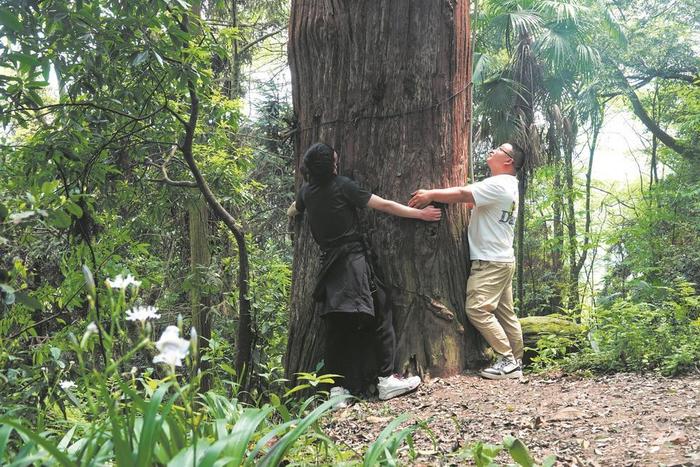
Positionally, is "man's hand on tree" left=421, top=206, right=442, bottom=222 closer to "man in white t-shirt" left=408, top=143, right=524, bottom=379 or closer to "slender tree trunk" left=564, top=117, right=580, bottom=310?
"man in white t-shirt" left=408, top=143, right=524, bottom=379

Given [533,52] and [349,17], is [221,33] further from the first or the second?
[533,52]

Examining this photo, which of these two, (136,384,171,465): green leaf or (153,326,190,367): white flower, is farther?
(136,384,171,465): green leaf

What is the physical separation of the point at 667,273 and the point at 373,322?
1089 centimetres

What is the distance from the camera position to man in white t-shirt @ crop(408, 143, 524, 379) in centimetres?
448

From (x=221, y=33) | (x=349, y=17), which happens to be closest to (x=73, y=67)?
(x=349, y=17)

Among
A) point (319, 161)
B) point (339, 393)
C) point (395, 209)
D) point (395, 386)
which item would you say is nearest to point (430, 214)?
point (395, 209)

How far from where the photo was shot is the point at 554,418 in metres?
3.37

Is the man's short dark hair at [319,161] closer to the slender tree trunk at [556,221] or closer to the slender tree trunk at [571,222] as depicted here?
the slender tree trunk at [556,221]

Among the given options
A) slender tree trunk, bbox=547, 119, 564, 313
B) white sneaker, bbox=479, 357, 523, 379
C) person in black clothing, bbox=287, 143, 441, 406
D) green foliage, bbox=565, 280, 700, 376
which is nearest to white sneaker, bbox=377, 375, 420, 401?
person in black clothing, bbox=287, 143, 441, 406

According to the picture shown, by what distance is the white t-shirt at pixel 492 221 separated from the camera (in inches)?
183

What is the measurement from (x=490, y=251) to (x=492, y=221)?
0.24 meters

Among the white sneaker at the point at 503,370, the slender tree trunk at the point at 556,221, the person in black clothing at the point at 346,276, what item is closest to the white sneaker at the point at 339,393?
the person in black clothing at the point at 346,276

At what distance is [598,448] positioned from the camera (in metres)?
2.83

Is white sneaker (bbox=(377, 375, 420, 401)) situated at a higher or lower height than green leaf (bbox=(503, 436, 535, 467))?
lower
